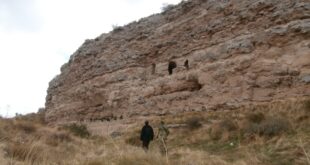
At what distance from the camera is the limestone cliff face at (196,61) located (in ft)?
43.0

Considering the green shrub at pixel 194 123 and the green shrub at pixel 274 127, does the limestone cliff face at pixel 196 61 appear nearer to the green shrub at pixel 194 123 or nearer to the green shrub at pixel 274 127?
the green shrub at pixel 194 123

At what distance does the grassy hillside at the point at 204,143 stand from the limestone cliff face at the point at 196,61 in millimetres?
662

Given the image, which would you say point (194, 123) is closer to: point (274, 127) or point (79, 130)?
point (274, 127)

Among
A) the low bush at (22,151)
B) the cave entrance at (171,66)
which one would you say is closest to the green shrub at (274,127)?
the low bush at (22,151)

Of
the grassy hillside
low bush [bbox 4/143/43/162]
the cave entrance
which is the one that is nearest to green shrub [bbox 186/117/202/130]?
the grassy hillside

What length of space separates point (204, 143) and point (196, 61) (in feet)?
14.8

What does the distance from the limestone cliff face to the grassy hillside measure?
2.17 ft

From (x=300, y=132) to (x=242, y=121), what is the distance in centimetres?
244

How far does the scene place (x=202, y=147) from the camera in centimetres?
1169

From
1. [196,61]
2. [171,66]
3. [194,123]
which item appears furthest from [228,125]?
[171,66]

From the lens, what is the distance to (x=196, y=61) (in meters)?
16.1

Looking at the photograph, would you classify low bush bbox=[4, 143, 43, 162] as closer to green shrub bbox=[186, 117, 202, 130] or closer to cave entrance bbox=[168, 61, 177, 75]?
green shrub bbox=[186, 117, 202, 130]

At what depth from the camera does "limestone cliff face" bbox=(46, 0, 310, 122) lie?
43.0 ft

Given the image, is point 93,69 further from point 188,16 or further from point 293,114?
point 293,114
